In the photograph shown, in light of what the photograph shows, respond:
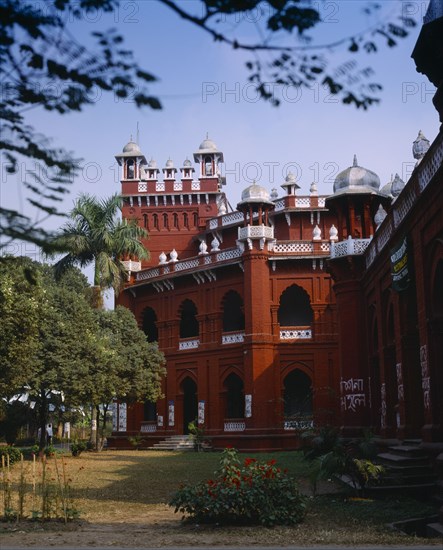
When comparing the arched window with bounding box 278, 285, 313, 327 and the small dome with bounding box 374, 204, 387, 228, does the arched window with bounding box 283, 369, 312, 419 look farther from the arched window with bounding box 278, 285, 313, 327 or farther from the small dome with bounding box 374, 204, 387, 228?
the small dome with bounding box 374, 204, 387, 228

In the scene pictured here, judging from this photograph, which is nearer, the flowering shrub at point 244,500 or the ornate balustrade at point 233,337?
the flowering shrub at point 244,500

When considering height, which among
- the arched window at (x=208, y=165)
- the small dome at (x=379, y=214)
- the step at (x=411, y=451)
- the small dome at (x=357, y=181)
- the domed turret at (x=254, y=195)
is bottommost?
the step at (x=411, y=451)

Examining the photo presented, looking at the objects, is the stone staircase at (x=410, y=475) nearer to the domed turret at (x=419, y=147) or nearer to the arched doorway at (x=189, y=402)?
the domed turret at (x=419, y=147)

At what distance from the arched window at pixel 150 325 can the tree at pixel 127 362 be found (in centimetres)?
472

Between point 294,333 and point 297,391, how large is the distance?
12.5ft

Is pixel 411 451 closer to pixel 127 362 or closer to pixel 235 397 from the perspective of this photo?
pixel 127 362

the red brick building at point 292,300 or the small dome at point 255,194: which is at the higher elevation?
the small dome at point 255,194

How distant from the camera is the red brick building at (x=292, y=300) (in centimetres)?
1584

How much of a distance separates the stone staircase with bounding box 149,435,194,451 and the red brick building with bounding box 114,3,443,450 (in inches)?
31.3

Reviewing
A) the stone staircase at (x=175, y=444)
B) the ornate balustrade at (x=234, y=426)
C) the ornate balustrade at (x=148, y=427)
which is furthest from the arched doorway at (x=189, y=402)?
the ornate balustrade at (x=234, y=426)

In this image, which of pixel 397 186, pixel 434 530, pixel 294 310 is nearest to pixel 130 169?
pixel 294 310

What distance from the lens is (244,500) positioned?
10.9 m

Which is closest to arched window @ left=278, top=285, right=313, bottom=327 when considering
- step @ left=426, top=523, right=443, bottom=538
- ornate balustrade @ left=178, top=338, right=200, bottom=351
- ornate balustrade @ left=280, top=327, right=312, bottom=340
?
ornate balustrade @ left=280, top=327, right=312, bottom=340

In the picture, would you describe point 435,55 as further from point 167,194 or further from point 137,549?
point 167,194
